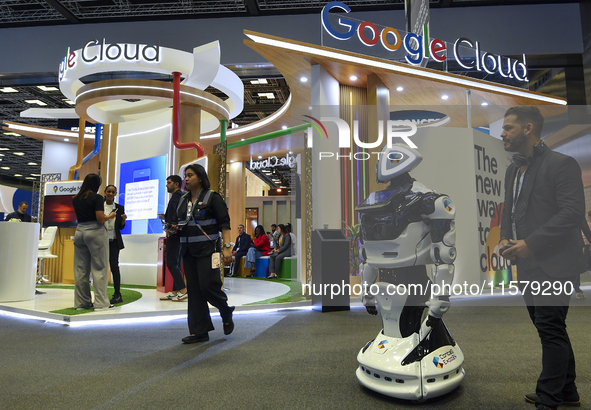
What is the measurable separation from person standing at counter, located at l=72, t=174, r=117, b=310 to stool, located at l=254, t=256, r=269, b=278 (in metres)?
5.70

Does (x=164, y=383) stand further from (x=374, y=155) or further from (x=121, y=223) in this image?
(x=121, y=223)

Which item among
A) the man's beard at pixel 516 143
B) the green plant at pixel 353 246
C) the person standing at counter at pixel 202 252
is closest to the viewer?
the man's beard at pixel 516 143

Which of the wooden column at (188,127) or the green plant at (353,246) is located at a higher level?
the wooden column at (188,127)

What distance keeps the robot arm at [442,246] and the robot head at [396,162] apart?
0.26 metres

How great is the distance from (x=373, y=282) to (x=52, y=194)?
813cm

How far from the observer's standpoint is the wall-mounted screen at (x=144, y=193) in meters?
7.95

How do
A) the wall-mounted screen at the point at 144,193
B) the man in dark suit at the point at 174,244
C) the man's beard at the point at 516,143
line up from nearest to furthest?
the man's beard at the point at 516,143 < the man in dark suit at the point at 174,244 < the wall-mounted screen at the point at 144,193

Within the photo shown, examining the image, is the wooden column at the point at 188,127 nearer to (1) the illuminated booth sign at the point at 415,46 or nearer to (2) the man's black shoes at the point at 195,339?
(1) the illuminated booth sign at the point at 415,46

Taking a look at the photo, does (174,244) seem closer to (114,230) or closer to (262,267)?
(114,230)

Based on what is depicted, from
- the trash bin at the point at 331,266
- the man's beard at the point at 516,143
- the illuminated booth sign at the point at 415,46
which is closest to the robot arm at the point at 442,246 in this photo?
the man's beard at the point at 516,143

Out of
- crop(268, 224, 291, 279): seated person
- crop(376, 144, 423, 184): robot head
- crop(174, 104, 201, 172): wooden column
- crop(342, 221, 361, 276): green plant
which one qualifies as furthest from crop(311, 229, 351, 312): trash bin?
crop(268, 224, 291, 279): seated person

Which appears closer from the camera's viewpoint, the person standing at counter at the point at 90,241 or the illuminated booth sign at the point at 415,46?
the person standing at counter at the point at 90,241

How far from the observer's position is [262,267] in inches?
408

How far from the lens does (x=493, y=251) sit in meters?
2.60
